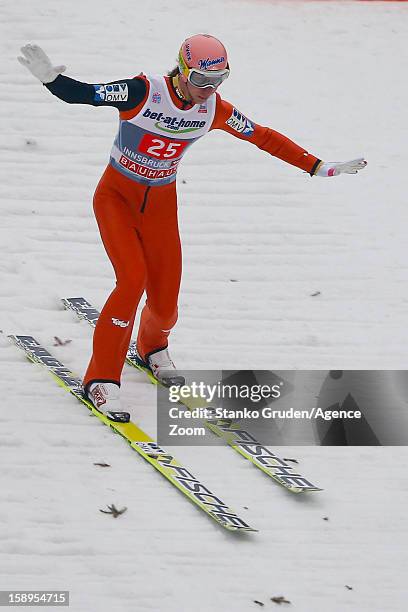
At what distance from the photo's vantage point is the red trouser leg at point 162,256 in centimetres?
655

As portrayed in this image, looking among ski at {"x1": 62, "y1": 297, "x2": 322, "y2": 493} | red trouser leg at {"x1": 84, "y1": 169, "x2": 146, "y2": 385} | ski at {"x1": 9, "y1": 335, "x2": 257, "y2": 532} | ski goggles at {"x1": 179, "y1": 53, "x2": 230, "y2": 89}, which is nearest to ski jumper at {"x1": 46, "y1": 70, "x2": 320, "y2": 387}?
red trouser leg at {"x1": 84, "y1": 169, "x2": 146, "y2": 385}

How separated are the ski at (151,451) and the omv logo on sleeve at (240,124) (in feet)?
5.84

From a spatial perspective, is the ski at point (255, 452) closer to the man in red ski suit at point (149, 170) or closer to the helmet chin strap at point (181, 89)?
the man in red ski suit at point (149, 170)

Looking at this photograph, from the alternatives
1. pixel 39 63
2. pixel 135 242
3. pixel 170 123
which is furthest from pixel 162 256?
pixel 39 63

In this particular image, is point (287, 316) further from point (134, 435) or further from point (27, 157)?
point (27, 157)

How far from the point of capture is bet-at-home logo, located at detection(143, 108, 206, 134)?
618 centimetres

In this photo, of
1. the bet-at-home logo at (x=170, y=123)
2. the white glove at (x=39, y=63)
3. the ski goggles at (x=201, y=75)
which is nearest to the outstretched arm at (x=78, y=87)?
the white glove at (x=39, y=63)

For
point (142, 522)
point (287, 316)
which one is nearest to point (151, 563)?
point (142, 522)

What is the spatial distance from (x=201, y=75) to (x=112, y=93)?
1.57ft

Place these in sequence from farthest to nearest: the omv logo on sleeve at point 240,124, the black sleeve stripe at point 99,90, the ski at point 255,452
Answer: the omv logo on sleeve at point 240,124, the ski at point 255,452, the black sleeve stripe at point 99,90

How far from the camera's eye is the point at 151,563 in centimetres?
541

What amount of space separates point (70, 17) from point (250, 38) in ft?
5.72

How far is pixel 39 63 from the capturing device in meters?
5.75

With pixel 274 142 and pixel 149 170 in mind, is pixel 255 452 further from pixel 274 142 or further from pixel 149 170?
pixel 274 142
